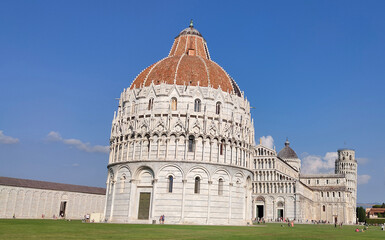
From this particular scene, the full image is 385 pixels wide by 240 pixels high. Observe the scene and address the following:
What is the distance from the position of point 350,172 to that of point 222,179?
113m

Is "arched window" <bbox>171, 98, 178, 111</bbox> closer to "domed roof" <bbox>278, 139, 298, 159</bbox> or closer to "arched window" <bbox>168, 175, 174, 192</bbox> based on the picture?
"arched window" <bbox>168, 175, 174, 192</bbox>

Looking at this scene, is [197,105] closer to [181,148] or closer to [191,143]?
[191,143]

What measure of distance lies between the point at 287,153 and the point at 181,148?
304ft

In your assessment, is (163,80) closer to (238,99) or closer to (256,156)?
(238,99)

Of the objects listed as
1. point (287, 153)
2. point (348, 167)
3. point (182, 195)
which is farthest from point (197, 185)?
point (348, 167)

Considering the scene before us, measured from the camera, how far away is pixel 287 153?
135 meters

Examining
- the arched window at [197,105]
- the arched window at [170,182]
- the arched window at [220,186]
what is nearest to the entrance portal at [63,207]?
the arched window at [170,182]

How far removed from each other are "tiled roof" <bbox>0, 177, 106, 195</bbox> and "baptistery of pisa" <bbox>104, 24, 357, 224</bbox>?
30.3 metres

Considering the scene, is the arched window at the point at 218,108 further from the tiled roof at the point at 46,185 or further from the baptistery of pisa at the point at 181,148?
the tiled roof at the point at 46,185

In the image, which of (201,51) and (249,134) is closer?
(249,134)

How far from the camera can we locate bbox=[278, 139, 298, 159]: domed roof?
440ft

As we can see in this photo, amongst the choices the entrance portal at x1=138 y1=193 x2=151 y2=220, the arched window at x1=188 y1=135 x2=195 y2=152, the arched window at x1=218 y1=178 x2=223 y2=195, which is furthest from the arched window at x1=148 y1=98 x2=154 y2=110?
the arched window at x1=218 y1=178 x2=223 y2=195

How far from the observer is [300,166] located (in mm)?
137125

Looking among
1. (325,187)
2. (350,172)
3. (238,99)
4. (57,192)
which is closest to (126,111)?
(238,99)
